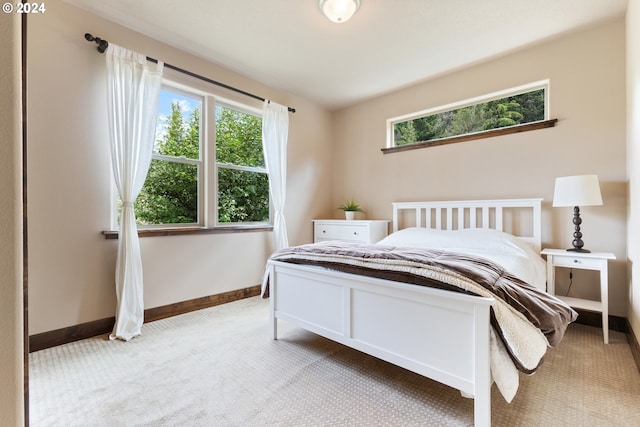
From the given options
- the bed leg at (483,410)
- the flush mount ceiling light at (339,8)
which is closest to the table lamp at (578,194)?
the bed leg at (483,410)

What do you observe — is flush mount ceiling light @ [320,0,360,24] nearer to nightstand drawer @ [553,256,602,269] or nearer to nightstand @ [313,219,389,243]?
nightstand @ [313,219,389,243]

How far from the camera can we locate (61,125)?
6.97 ft

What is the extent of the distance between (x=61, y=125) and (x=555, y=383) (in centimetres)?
372

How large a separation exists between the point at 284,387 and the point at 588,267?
245cm

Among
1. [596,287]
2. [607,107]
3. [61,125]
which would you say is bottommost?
[596,287]

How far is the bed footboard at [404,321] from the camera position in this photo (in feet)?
4.05

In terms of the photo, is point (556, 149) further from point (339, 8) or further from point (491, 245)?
point (339, 8)

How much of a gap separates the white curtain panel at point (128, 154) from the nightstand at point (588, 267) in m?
3.46

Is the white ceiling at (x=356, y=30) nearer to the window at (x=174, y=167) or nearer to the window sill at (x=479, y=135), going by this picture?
the window at (x=174, y=167)

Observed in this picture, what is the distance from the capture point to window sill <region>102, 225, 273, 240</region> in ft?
7.72

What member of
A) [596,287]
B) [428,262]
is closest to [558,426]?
[428,262]

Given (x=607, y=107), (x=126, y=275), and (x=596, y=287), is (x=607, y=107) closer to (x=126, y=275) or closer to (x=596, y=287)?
(x=596, y=287)

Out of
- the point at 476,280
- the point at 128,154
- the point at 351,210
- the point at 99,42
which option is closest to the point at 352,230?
the point at 351,210

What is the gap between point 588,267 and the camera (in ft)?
7.29
